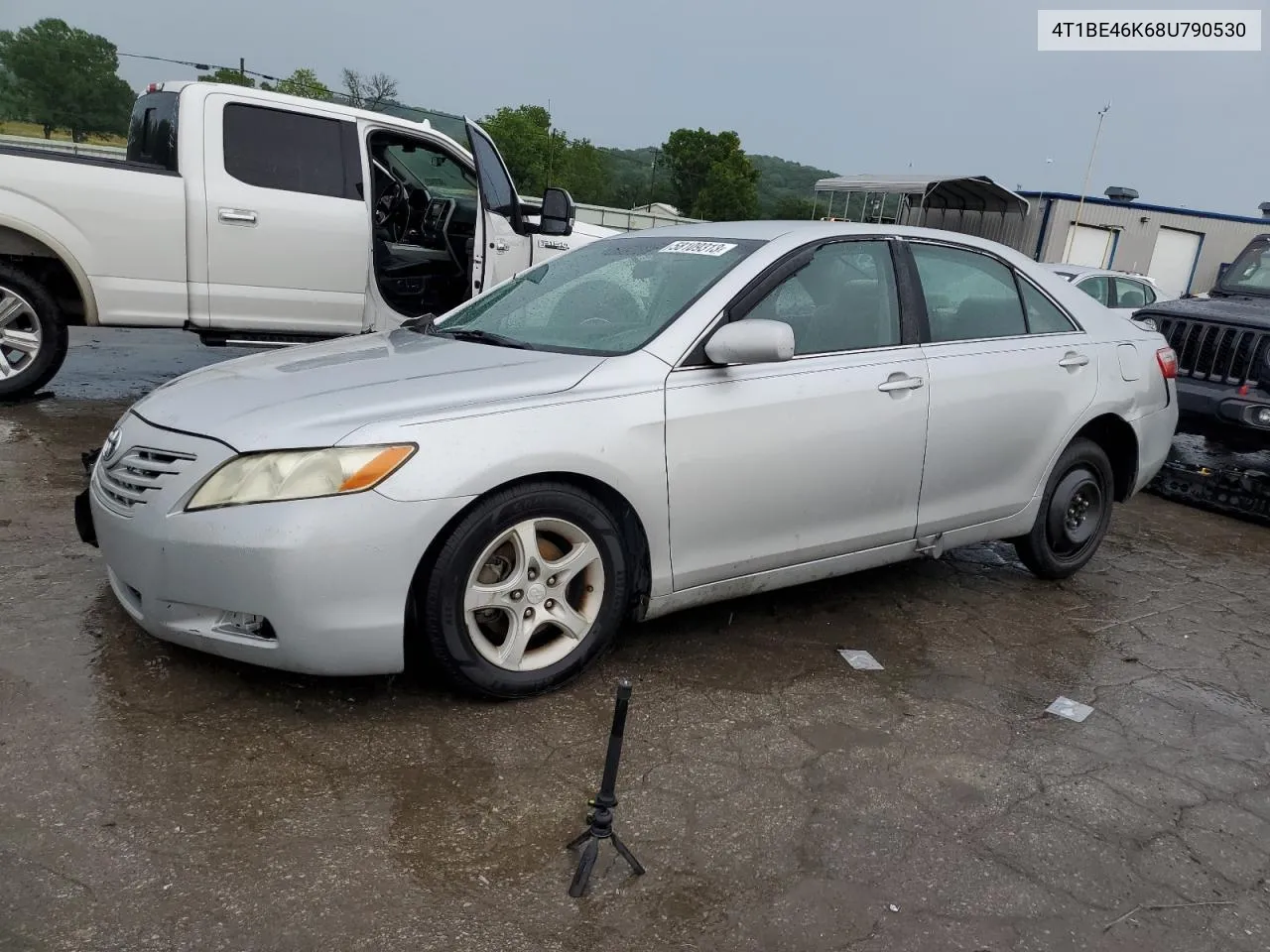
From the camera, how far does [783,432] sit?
3553mm

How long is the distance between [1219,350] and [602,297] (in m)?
5.05

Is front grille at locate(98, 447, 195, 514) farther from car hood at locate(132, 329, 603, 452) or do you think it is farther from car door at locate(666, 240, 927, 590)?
car door at locate(666, 240, 927, 590)

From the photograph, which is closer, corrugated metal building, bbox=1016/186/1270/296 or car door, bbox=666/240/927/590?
car door, bbox=666/240/927/590

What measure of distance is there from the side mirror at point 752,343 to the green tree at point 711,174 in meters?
82.4

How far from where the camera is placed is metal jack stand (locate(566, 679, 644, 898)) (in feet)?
7.74

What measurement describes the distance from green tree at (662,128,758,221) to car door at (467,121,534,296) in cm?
7818

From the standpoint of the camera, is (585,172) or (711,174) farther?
(711,174)

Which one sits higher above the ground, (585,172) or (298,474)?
(585,172)

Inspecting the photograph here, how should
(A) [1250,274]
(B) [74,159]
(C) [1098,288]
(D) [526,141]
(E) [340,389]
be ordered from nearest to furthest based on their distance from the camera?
(E) [340,389]
(B) [74,159]
(A) [1250,274]
(C) [1098,288]
(D) [526,141]

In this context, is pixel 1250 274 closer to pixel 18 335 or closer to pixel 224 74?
pixel 18 335

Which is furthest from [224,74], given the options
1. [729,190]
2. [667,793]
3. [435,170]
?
[729,190]

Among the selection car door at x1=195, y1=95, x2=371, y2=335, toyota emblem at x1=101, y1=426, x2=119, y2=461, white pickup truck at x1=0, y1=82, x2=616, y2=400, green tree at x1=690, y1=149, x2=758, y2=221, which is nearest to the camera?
toyota emblem at x1=101, y1=426, x2=119, y2=461

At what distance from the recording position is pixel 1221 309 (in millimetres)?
7117

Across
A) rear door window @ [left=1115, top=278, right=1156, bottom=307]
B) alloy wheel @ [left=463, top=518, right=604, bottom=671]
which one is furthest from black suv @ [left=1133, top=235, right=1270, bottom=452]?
alloy wheel @ [left=463, top=518, right=604, bottom=671]
